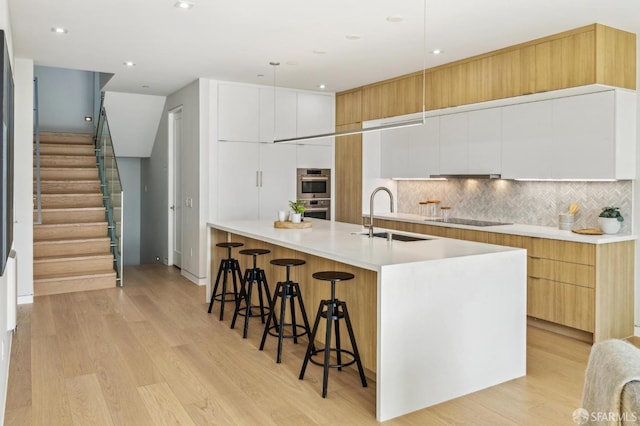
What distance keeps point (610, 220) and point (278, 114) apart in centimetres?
442

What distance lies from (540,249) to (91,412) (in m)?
3.88

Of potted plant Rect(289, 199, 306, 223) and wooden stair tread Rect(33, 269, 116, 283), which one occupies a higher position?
potted plant Rect(289, 199, 306, 223)

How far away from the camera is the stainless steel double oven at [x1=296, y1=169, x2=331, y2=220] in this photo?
7465 mm

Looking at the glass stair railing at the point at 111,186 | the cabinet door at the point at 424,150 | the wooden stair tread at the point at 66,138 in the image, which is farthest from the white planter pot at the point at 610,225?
the wooden stair tread at the point at 66,138

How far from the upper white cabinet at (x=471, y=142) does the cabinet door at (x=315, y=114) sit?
7.05 ft

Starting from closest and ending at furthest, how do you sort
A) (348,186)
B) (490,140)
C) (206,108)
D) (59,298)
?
(490,140), (59,298), (206,108), (348,186)

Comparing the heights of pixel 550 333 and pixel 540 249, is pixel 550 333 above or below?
below

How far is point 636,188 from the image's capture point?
4508 mm

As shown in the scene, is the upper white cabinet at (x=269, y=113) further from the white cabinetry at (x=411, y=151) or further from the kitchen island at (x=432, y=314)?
the kitchen island at (x=432, y=314)

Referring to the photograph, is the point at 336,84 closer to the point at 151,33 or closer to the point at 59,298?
the point at 151,33

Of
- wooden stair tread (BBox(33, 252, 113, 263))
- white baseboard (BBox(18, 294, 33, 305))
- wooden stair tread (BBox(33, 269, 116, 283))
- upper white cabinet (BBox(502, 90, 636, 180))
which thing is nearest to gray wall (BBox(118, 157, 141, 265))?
wooden stair tread (BBox(33, 252, 113, 263))

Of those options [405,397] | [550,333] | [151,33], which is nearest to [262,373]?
[405,397]

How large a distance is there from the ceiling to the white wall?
5.44ft

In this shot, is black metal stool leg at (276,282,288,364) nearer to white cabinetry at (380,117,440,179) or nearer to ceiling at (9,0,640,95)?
ceiling at (9,0,640,95)
